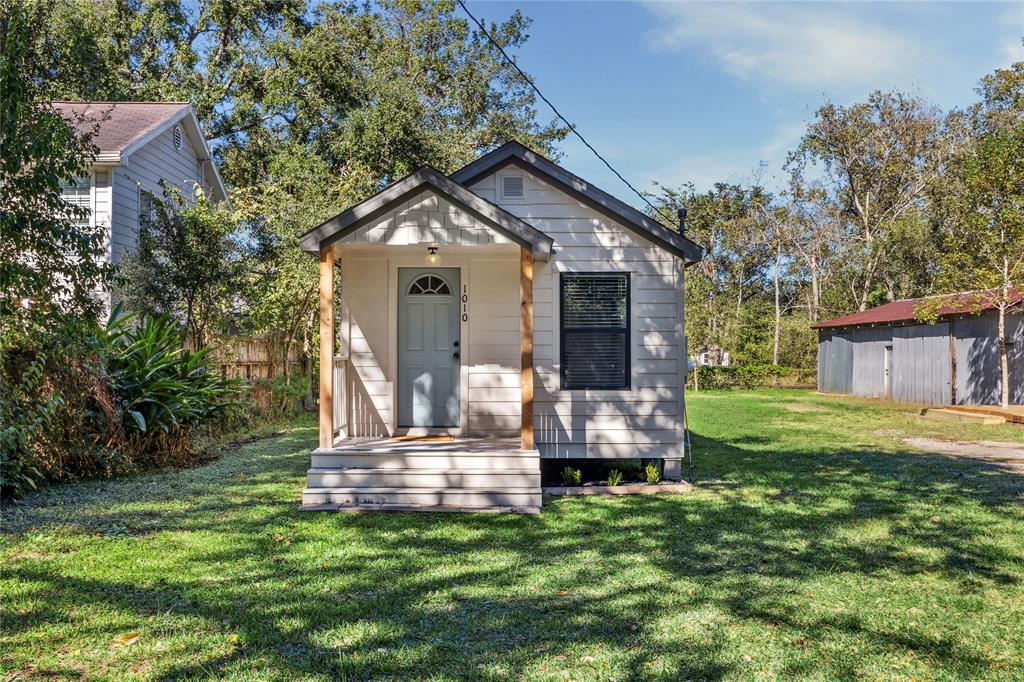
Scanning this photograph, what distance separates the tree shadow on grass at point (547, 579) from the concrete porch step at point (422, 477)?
0.46 m

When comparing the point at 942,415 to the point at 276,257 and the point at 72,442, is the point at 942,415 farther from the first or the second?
the point at 72,442

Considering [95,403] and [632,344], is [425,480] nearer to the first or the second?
[632,344]

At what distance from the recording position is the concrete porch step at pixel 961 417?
16.2 metres

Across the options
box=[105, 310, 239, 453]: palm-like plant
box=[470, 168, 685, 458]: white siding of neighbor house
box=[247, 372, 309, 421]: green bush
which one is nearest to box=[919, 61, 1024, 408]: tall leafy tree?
box=[470, 168, 685, 458]: white siding of neighbor house

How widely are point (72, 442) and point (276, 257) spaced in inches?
353

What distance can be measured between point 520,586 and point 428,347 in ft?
15.2

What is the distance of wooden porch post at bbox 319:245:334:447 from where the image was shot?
7.48 metres

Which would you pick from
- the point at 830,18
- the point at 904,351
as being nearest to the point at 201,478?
the point at 830,18

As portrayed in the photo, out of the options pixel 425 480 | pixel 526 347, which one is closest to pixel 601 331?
pixel 526 347

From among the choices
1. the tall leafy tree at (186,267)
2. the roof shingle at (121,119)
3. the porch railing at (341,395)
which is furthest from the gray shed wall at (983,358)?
the roof shingle at (121,119)

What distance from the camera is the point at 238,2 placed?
2500 centimetres

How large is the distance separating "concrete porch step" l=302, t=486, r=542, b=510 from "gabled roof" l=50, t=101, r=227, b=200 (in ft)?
32.1

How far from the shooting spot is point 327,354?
7.48 m

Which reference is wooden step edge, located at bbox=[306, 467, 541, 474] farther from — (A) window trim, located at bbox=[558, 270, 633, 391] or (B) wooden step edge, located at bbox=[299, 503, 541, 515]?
(A) window trim, located at bbox=[558, 270, 633, 391]
